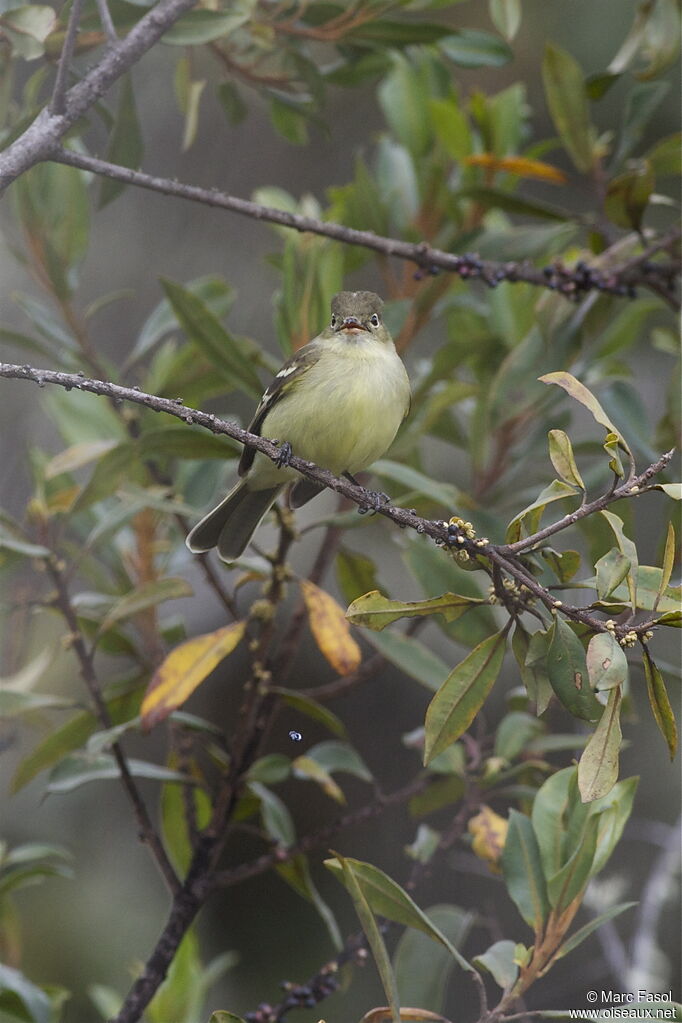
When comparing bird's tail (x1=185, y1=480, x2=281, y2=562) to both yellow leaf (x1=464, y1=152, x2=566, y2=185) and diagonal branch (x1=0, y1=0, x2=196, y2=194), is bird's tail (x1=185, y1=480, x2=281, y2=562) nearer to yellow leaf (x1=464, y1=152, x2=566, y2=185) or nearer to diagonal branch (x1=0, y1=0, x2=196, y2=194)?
diagonal branch (x1=0, y1=0, x2=196, y2=194)

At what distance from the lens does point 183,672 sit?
7.70ft

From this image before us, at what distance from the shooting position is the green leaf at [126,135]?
97.9 inches

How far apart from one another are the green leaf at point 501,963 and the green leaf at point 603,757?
0.47 metres

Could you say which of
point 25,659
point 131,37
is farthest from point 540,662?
point 25,659

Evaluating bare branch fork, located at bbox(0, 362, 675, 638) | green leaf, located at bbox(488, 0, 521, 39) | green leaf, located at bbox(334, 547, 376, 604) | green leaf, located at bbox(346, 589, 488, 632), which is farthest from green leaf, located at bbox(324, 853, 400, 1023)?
green leaf, located at bbox(488, 0, 521, 39)

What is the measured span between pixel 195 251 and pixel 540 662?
316 cm

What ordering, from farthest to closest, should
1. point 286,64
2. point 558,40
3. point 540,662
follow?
point 558,40, point 286,64, point 540,662

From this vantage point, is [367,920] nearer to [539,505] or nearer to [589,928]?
[589,928]

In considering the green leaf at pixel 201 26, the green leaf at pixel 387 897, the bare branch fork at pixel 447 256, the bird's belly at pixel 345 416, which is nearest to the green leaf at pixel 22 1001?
the green leaf at pixel 387 897

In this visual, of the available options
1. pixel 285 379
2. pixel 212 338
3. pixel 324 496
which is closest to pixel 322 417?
pixel 285 379

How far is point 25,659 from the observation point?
3.47 meters

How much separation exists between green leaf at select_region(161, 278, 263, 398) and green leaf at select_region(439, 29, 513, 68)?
39.8 inches

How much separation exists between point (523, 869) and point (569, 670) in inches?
21.9

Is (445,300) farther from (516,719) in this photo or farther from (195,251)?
(195,251)
